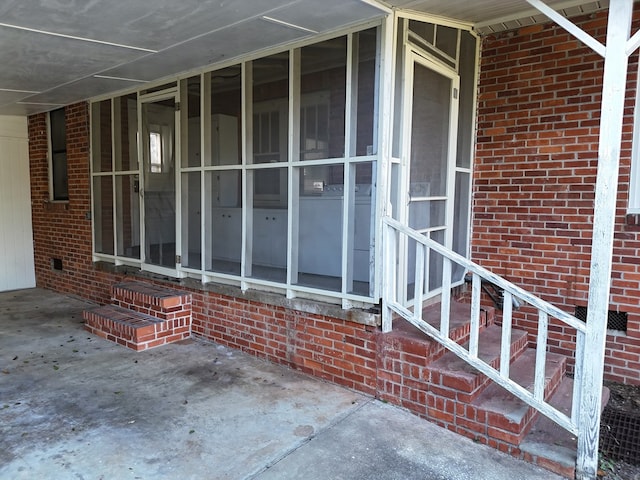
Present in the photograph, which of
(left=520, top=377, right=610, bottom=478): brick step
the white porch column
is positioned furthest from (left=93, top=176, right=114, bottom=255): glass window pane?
the white porch column

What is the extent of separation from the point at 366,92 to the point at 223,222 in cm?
193

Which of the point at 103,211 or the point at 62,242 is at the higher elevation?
the point at 103,211

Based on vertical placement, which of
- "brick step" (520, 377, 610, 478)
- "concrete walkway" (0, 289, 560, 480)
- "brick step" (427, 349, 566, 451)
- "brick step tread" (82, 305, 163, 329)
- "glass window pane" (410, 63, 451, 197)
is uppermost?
"glass window pane" (410, 63, 451, 197)

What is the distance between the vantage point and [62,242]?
6457 mm

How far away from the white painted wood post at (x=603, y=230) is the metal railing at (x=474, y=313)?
48 mm

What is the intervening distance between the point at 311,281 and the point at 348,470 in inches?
60.6

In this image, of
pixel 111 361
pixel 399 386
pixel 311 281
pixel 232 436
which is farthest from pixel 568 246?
pixel 111 361

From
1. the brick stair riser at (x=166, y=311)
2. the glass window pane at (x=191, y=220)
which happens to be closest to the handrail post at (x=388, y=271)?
the glass window pane at (x=191, y=220)

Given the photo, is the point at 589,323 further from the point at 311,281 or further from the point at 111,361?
the point at 111,361

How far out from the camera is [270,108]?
12.5 feet

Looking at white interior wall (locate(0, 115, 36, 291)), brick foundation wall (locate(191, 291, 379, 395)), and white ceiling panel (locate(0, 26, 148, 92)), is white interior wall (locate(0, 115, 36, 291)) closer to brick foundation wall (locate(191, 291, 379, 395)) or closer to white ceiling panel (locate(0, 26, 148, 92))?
white ceiling panel (locate(0, 26, 148, 92))

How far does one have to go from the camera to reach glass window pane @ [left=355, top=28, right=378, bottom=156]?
3152 millimetres

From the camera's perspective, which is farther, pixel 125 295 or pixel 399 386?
pixel 125 295

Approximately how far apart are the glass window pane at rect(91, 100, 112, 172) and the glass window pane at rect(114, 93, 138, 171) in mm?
210
